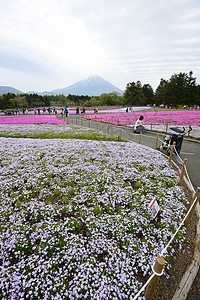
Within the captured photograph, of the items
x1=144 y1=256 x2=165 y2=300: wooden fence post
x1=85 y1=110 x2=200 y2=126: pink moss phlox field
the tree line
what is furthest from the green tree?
x1=144 y1=256 x2=165 y2=300: wooden fence post

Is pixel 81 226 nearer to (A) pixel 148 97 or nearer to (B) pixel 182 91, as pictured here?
(B) pixel 182 91

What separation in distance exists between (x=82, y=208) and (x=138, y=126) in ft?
48.4

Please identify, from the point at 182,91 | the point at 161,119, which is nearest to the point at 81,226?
the point at 161,119

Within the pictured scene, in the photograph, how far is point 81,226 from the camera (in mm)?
4207

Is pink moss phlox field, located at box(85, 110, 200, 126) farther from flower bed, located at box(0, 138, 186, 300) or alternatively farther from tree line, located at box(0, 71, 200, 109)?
tree line, located at box(0, 71, 200, 109)

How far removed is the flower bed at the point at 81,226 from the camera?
2.90m

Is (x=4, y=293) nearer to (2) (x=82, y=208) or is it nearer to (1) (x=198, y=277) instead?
(2) (x=82, y=208)

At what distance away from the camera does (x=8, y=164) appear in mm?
7652

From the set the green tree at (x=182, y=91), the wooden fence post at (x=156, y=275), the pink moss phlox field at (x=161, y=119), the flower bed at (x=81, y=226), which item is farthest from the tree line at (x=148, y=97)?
the wooden fence post at (x=156, y=275)

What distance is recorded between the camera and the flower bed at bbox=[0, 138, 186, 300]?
2.90 metres

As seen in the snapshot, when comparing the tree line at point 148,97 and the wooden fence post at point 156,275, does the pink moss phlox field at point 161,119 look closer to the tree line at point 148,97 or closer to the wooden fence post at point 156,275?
the wooden fence post at point 156,275

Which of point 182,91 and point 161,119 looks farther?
point 182,91

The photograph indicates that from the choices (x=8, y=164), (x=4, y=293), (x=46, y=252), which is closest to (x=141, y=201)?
(x=46, y=252)

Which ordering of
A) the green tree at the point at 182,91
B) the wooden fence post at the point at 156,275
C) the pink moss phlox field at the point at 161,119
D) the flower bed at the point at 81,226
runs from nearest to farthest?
1. the wooden fence post at the point at 156,275
2. the flower bed at the point at 81,226
3. the pink moss phlox field at the point at 161,119
4. the green tree at the point at 182,91
